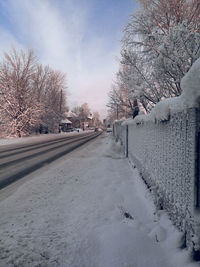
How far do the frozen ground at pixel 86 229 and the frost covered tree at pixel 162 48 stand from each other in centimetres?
422

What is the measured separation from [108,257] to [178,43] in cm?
611

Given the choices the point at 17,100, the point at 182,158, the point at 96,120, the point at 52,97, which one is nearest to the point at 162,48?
the point at 182,158


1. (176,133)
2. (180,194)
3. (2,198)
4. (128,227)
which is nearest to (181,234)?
(180,194)

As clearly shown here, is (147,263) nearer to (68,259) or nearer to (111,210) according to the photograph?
(68,259)

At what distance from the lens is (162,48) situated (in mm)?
5039

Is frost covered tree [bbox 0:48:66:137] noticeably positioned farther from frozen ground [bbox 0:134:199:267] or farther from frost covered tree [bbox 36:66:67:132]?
frozen ground [bbox 0:134:199:267]

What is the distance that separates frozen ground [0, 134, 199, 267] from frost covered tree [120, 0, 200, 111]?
422cm

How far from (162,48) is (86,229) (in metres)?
5.49

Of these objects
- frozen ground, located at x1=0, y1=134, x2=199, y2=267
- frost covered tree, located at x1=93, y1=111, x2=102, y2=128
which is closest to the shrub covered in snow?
frozen ground, located at x1=0, y1=134, x2=199, y2=267

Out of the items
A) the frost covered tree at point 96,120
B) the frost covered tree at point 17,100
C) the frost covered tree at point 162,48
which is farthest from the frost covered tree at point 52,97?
the frost covered tree at point 96,120

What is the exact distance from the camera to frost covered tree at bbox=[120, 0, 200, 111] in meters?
5.14

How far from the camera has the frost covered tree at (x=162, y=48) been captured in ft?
16.9

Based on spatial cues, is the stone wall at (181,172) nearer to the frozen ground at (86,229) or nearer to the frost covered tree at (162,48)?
the frozen ground at (86,229)

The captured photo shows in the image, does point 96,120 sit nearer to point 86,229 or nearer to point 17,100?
point 17,100
